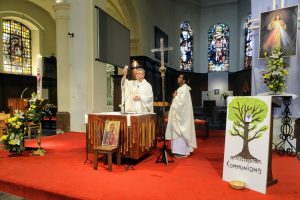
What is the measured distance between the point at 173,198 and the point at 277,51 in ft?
12.7

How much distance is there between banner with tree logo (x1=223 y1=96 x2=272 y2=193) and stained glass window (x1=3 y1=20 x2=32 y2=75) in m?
11.9

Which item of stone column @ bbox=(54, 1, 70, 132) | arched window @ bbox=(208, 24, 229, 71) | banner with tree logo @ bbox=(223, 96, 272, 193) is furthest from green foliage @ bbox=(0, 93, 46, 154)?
arched window @ bbox=(208, 24, 229, 71)

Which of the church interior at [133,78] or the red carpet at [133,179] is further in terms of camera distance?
the church interior at [133,78]

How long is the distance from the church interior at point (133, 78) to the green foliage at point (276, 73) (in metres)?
0.04

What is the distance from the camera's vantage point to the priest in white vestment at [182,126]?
5007mm

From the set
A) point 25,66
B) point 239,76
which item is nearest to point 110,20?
point 25,66

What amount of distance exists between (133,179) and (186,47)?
15561 millimetres

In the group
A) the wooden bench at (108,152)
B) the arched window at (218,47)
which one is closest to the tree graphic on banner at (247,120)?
the wooden bench at (108,152)

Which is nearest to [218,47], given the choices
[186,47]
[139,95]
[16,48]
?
[186,47]

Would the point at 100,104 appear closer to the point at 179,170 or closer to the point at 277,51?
the point at 179,170

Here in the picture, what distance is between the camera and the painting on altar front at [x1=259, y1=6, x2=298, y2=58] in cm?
514

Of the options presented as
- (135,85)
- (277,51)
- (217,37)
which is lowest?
(135,85)

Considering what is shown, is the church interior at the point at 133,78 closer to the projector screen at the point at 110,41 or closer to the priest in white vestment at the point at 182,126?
the projector screen at the point at 110,41

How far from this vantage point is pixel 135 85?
210 inches
